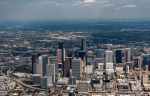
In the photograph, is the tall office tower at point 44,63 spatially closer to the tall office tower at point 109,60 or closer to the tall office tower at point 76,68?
the tall office tower at point 76,68

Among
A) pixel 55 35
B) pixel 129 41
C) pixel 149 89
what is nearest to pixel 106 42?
pixel 129 41

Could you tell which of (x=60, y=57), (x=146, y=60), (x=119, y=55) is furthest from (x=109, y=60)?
(x=60, y=57)

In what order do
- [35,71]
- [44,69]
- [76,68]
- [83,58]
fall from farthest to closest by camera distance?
[83,58] < [44,69] < [76,68] < [35,71]

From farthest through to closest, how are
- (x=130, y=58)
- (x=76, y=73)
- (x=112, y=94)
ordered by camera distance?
(x=130, y=58) → (x=76, y=73) → (x=112, y=94)

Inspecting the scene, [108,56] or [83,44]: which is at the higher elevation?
[83,44]

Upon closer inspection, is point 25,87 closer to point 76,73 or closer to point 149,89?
point 76,73

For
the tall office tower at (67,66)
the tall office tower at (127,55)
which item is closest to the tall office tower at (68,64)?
the tall office tower at (67,66)

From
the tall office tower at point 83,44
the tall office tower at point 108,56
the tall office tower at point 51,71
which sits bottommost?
the tall office tower at point 51,71

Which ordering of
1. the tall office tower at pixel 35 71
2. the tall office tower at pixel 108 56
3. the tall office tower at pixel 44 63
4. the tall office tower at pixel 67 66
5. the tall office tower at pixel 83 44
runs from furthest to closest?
1. the tall office tower at pixel 83 44
2. the tall office tower at pixel 108 56
3. the tall office tower at pixel 44 63
4. the tall office tower at pixel 67 66
5. the tall office tower at pixel 35 71

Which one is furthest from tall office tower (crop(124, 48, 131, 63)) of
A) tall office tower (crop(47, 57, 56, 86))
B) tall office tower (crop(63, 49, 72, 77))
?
tall office tower (crop(47, 57, 56, 86))

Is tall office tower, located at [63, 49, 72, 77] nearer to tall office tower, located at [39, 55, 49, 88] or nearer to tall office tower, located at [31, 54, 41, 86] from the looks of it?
tall office tower, located at [39, 55, 49, 88]

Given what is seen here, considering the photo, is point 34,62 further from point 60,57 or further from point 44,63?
point 60,57
